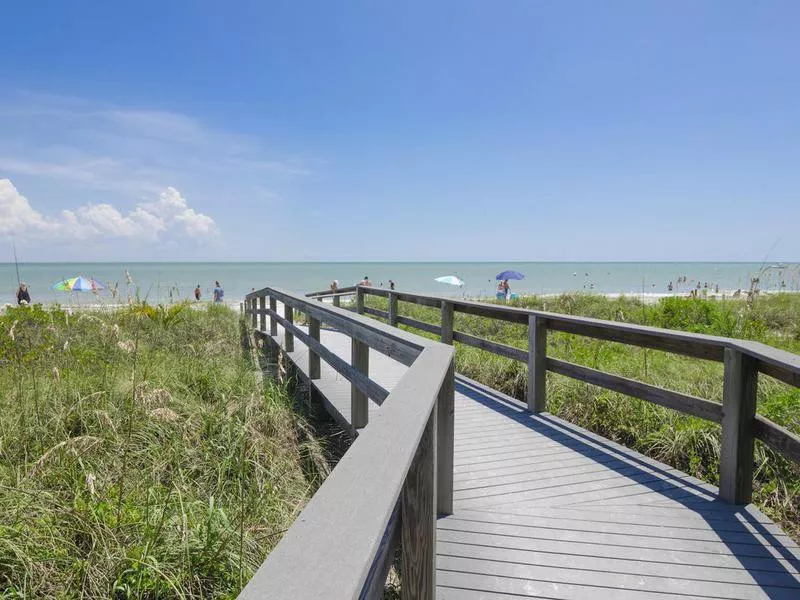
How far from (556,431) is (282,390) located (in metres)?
2.88

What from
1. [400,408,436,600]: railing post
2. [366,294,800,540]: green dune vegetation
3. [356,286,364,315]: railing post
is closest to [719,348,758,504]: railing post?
[366,294,800,540]: green dune vegetation

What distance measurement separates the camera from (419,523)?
1789 millimetres

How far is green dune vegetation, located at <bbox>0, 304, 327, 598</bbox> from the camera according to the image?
2375mm

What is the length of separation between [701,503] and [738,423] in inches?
22.3

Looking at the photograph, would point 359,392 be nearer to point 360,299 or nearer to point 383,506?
point 383,506

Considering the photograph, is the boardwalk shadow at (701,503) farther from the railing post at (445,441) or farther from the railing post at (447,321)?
the railing post at (447,321)

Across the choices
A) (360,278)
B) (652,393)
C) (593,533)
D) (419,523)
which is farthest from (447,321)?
(360,278)

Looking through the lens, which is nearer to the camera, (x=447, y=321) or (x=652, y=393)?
(x=652, y=393)

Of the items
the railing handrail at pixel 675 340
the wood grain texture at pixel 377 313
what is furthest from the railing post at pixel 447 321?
the wood grain texture at pixel 377 313

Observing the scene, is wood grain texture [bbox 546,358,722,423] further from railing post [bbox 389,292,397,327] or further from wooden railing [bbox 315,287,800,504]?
railing post [bbox 389,292,397,327]

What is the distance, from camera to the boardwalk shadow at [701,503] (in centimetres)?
261

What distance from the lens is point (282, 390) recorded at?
574 centimetres

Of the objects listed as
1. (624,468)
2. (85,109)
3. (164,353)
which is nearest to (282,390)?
(164,353)

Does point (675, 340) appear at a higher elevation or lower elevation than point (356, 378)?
higher
